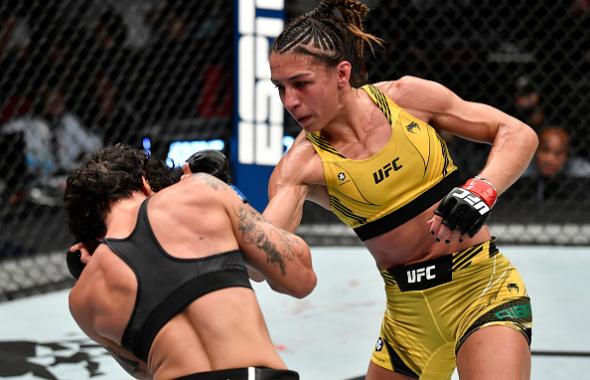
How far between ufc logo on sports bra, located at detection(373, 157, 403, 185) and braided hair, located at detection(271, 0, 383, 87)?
0.86ft

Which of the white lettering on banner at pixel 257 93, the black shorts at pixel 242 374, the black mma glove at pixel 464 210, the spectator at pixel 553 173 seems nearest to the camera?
the black shorts at pixel 242 374

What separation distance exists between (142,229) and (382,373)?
45.9 inches

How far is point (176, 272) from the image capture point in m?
1.90

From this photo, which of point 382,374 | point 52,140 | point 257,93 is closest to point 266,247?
point 382,374

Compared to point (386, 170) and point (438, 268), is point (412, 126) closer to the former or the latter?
point (386, 170)

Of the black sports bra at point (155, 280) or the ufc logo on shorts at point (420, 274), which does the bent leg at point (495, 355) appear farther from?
the black sports bra at point (155, 280)

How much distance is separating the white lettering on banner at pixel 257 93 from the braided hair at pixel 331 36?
277 centimetres

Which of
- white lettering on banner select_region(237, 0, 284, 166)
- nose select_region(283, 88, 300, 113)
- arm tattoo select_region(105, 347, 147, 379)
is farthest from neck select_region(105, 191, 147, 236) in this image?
white lettering on banner select_region(237, 0, 284, 166)

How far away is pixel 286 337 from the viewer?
14.0ft

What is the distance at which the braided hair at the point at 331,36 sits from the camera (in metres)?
2.59

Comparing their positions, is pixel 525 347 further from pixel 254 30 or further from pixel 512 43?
pixel 512 43

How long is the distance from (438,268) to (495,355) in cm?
36

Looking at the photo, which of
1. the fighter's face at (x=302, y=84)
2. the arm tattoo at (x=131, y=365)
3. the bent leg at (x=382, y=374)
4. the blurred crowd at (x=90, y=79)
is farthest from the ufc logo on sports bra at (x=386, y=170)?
the blurred crowd at (x=90, y=79)

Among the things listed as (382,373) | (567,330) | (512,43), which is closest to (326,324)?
(567,330)
